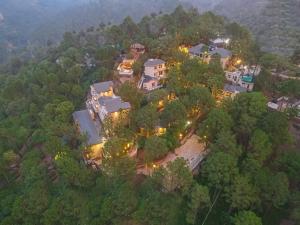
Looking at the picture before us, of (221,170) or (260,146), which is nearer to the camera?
(221,170)

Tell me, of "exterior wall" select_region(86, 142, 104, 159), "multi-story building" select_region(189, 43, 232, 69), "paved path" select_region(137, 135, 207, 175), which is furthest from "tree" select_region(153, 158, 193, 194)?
"multi-story building" select_region(189, 43, 232, 69)

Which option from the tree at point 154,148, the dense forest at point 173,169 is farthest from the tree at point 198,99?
the tree at point 154,148

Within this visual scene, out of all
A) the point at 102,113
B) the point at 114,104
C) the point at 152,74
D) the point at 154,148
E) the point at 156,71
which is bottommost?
the point at 102,113

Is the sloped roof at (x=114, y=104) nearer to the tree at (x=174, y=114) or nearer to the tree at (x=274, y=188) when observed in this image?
the tree at (x=174, y=114)

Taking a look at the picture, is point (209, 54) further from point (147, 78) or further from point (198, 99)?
point (198, 99)

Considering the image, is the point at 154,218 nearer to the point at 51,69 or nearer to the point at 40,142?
the point at 40,142

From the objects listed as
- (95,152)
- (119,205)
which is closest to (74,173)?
(95,152)
